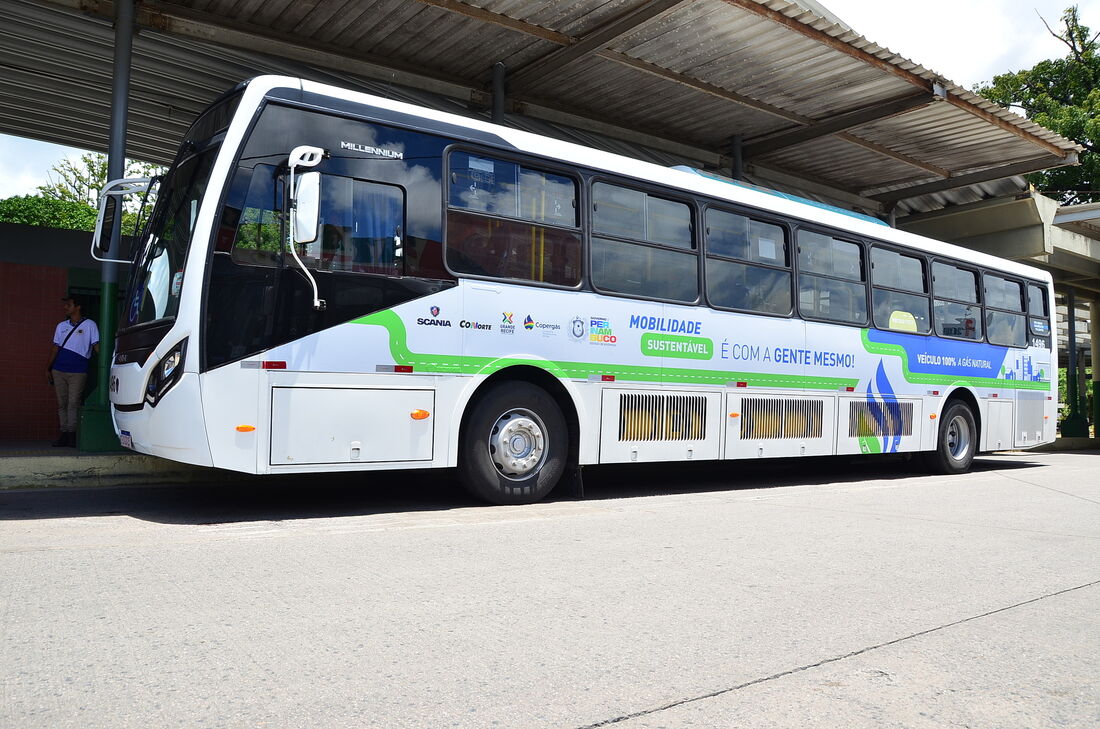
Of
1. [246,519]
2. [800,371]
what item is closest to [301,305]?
[246,519]

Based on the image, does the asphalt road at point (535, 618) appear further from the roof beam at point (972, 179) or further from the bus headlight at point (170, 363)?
the roof beam at point (972, 179)

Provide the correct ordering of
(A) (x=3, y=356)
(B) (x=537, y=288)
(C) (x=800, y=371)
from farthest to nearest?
(A) (x=3, y=356), (C) (x=800, y=371), (B) (x=537, y=288)

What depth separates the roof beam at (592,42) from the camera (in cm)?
1089

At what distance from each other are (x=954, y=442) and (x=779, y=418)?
14.4 feet

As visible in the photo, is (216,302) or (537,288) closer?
(216,302)

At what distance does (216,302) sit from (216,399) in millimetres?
687

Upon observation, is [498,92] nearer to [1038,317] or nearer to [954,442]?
[954,442]

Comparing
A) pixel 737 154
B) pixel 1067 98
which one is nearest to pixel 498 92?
pixel 737 154

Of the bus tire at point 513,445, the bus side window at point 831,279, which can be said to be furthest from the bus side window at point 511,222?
the bus side window at point 831,279

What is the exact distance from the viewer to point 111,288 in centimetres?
931

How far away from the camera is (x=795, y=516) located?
755 centimetres

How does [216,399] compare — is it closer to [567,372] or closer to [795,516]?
[567,372]

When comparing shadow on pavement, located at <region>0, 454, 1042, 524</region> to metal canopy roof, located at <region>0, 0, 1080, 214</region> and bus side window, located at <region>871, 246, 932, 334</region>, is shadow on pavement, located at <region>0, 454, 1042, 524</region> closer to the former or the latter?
bus side window, located at <region>871, 246, 932, 334</region>

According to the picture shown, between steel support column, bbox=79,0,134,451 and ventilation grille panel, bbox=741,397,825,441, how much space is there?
636 centimetres
